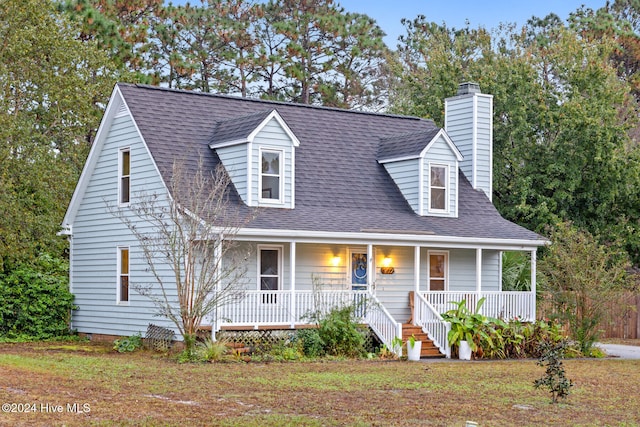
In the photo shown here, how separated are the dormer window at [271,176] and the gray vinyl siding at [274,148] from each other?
0.13 m

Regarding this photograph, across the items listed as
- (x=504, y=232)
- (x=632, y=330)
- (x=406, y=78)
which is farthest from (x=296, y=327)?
(x=406, y=78)

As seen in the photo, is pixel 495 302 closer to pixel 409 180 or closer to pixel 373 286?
pixel 373 286

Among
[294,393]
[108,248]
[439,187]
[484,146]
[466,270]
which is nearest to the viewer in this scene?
[294,393]

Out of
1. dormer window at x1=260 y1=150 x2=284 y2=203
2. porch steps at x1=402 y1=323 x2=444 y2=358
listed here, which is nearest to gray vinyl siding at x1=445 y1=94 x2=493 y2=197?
porch steps at x1=402 y1=323 x2=444 y2=358

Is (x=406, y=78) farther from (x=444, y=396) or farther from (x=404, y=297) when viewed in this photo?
(x=444, y=396)

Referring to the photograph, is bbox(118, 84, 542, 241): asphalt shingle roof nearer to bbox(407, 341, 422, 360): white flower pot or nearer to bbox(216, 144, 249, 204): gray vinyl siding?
bbox(216, 144, 249, 204): gray vinyl siding

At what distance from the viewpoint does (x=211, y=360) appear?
2064 centimetres

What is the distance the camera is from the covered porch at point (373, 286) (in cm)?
2284

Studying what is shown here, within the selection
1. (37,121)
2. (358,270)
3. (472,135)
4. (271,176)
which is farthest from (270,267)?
(37,121)

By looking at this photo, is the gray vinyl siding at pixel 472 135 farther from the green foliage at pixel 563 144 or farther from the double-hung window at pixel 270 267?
the double-hung window at pixel 270 267

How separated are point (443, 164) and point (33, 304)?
11364 millimetres

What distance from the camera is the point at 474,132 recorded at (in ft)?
94.4

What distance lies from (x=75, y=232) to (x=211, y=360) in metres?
8.20

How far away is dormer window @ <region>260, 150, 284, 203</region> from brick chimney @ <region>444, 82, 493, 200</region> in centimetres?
691
